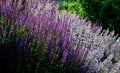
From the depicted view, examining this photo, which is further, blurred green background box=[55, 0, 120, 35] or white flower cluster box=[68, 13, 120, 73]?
blurred green background box=[55, 0, 120, 35]

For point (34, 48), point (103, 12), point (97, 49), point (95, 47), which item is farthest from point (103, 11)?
point (34, 48)

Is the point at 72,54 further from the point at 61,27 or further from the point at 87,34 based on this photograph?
the point at 87,34

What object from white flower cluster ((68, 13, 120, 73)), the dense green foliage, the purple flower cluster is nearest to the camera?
the purple flower cluster

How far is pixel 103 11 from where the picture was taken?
25.2 feet

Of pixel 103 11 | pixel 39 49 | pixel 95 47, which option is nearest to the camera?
pixel 39 49

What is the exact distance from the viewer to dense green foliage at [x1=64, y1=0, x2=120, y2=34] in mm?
7551

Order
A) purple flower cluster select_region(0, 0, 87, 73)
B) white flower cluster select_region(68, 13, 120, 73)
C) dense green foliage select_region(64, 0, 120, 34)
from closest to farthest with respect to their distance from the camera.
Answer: purple flower cluster select_region(0, 0, 87, 73) → white flower cluster select_region(68, 13, 120, 73) → dense green foliage select_region(64, 0, 120, 34)

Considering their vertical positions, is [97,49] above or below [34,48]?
below

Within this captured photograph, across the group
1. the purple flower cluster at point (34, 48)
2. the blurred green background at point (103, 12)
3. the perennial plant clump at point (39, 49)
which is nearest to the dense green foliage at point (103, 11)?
the blurred green background at point (103, 12)

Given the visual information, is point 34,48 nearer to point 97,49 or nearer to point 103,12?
point 97,49

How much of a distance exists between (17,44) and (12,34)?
0.70 feet

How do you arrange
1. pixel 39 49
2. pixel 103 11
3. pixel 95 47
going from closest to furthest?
1. pixel 39 49
2. pixel 95 47
3. pixel 103 11

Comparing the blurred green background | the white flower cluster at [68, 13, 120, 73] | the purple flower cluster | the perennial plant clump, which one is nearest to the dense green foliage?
the blurred green background

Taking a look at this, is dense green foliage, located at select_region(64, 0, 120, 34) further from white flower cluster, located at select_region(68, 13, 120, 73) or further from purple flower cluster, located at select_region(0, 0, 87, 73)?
purple flower cluster, located at select_region(0, 0, 87, 73)
